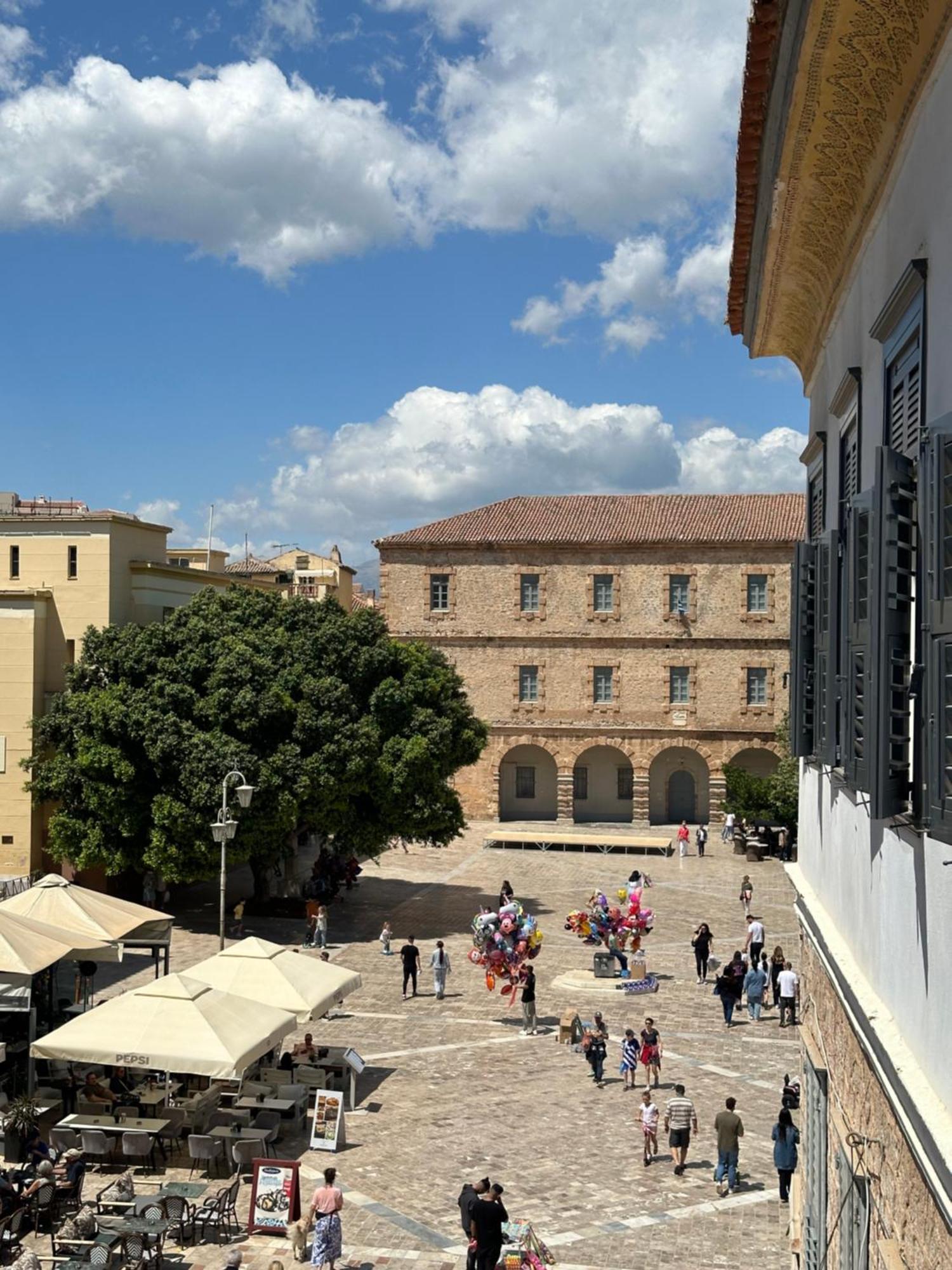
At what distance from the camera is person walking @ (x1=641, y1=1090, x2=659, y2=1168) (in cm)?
1659

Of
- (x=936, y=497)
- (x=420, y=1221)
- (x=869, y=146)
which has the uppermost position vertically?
(x=869, y=146)

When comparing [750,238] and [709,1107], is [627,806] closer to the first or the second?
[709,1107]

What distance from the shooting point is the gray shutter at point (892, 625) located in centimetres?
475

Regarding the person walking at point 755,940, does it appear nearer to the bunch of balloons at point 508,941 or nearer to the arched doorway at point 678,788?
the bunch of balloons at point 508,941

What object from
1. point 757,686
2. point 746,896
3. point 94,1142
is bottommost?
point 94,1142

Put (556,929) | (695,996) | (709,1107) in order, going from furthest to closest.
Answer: (556,929), (695,996), (709,1107)

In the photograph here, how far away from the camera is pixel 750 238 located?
8.80m

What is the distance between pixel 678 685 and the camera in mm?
51156

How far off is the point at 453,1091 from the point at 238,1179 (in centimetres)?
545

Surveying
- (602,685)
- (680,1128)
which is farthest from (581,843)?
(680,1128)

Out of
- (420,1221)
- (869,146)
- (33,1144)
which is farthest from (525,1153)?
(869,146)

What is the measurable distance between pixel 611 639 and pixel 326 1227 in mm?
39314

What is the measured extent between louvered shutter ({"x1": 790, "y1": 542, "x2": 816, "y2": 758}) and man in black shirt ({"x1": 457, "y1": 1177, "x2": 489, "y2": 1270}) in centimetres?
655

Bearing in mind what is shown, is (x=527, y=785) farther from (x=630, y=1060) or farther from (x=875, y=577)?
(x=875, y=577)
